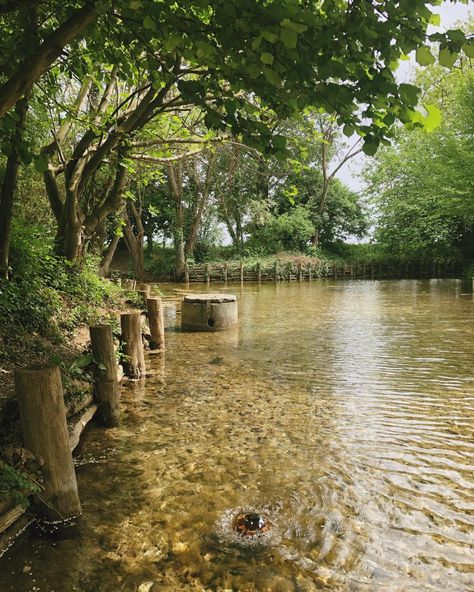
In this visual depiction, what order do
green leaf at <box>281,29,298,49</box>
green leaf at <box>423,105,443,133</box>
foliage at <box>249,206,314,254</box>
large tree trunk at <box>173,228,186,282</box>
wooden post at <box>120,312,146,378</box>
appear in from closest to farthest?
green leaf at <box>281,29,298,49</box> → green leaf at <box>423,105,443,133</box> → wooden post at <box>120,312,146,378</box> → large tree trunk at <box>173,228,186,282</box> → foliage at <box>249,206,314,254</box>

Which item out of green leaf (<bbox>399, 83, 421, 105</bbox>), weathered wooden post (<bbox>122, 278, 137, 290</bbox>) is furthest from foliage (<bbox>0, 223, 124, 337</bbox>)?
green leaf (<bbox>399, 83, 421, 105</bbox>)

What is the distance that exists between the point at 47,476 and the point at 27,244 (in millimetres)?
5587

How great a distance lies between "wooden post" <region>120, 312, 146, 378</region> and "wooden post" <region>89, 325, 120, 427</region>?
72.5 inches

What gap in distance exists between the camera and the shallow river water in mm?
2926

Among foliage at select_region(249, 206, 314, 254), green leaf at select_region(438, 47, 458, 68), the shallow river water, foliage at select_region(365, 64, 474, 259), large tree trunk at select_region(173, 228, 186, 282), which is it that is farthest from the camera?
foliage at select_region(249, 206, 314, 254)

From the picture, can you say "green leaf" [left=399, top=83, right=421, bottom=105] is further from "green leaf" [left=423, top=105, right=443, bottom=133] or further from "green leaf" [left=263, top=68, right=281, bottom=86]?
"green leaf" [left=263, top=68, right=281, bottom=86]

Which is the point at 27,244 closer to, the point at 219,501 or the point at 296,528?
the point at 219,501

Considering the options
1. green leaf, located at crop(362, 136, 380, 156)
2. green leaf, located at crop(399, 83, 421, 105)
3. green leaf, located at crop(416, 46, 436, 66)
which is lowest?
green leaf, located at crop(362, 136, 380, 156)

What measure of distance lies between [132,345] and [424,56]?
6094mm

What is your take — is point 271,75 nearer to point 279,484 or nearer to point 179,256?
point 279,484

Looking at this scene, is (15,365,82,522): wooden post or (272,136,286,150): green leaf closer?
(272,136,286,150): green leaf

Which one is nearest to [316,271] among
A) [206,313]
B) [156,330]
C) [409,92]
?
[206,313]

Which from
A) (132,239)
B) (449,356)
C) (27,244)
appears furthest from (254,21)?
(132,239)

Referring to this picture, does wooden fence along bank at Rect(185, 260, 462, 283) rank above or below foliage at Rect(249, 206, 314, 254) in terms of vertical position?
below
